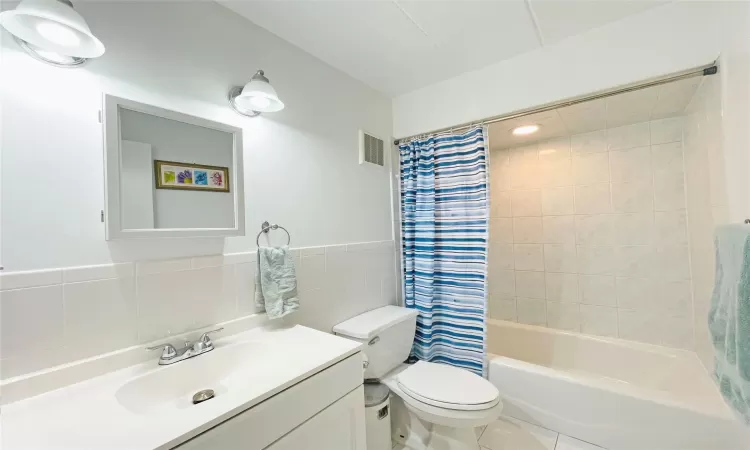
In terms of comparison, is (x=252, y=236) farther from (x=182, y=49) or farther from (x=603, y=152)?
(x=603, y=152)

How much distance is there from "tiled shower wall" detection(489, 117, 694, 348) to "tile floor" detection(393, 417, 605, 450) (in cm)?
92

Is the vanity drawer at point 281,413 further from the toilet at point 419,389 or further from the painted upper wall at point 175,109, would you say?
the painted upper wall at point 175,109

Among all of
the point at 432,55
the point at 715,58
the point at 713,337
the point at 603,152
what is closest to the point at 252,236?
the point at 432,55

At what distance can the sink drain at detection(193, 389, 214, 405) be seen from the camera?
941 millimetres

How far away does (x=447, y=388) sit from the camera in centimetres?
143

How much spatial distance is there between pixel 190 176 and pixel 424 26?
1239 mm

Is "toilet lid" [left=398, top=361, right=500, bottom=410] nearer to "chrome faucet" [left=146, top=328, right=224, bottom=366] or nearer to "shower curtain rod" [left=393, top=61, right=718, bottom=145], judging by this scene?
"chrome faucet" [left=146, top=328, right=224, bottom=366]

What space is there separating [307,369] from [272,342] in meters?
0.31

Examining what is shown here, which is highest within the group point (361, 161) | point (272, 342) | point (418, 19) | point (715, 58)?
point (418, 19)

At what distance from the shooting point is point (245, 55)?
1.33 meters

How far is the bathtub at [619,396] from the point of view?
1.31 metres

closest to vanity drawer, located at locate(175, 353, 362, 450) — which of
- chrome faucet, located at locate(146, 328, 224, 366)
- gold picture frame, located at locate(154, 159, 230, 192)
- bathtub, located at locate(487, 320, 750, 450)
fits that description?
chrome faucet, located at locate(146, 328, 224, 366)

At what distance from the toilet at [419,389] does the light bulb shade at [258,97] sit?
3.70 ft

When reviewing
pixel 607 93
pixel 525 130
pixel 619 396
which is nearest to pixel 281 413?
pixel 619 396
